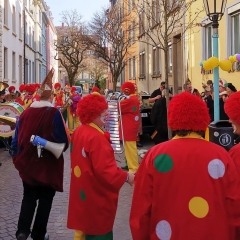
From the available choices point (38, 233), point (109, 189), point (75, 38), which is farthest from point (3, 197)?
point (75, 38)

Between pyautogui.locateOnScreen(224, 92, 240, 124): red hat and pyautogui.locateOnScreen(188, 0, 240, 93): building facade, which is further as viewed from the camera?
pyautogui.locateOnScreen(188, 0, 240, 93): building facade

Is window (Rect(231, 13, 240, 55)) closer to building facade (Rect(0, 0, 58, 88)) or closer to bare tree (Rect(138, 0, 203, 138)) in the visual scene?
bare tree (Rect(138, 0, 203, 138))

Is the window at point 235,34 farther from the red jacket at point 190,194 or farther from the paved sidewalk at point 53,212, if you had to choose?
the red jacket at point 190,194

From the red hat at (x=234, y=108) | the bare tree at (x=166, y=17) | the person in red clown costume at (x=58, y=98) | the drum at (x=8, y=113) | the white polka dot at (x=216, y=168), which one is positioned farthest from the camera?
the person in red clown costume at (x=58, y=98)

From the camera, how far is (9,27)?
27906mm

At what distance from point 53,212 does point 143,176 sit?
12.0 feet

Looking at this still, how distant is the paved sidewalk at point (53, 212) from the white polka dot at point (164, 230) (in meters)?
2.37

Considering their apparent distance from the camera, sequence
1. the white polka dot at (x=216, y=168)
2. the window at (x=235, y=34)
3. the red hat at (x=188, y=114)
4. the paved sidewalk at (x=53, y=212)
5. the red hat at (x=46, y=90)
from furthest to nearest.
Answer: the window at (x=235, y=34)
the paved sidewalk at (x=53, y=212)
the red hat at (x=46, y=90)
the red hat at (x=188, y=114)
the white polka dot at (x=216, y=168)

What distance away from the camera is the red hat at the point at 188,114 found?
9.35 feet

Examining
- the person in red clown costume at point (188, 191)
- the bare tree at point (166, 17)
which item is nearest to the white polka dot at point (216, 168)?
the person in red clown costume at point (188, 191)

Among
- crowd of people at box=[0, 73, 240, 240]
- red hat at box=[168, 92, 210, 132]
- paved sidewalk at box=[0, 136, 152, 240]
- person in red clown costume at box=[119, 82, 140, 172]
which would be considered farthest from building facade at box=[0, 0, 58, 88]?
red hat at box=[168, 92, 210, 132]

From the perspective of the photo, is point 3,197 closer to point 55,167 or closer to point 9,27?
point 55,167

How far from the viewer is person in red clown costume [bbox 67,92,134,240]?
12.2 ft

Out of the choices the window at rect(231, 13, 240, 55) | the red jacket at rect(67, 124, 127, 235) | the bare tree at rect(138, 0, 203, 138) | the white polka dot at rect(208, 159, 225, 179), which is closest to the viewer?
the white polka dot at rect(208, 159, 225, 179)
